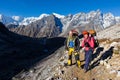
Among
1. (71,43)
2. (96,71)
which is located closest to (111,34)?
(71,43)

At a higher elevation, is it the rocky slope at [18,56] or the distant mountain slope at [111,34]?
the distant mountain slope at [111,34]

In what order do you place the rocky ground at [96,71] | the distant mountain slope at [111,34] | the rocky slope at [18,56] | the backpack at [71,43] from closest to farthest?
the rocky ground at [96,71] < the backpack at [71,43] < the rocky slope at [18,56] < the distant mountain slope at [111,34]

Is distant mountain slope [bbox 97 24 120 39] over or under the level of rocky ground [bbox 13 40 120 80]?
over

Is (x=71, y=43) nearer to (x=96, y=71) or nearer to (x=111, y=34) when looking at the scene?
(x=96, y=71)

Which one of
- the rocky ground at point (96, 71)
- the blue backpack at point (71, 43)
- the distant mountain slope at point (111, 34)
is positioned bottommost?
the rocky ground at point (96, 71)

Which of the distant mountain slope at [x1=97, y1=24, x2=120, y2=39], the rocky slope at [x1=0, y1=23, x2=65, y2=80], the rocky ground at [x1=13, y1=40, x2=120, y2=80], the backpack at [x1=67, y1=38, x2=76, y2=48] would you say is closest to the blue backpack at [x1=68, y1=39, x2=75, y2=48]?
the backpack at [x1=67, y1=38, x2=76, y2=48]

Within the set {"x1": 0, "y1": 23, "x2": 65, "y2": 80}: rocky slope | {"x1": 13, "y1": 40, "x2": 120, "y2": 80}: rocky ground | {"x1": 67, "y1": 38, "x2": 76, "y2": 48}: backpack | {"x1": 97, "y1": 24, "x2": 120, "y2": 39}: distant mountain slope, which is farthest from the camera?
{"x1": 97, "y1": 24, "x2": 120, "y2": 39}: distant mountain slope

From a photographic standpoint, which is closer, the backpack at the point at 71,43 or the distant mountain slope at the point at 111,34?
the backpack at the point at 71,43

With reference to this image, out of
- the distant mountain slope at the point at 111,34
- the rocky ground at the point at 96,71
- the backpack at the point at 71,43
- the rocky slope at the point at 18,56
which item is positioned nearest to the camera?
the rocky ground at the point at 96,71

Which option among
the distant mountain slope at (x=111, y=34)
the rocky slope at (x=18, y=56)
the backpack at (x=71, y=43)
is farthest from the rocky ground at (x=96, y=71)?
the distant mountain slope at (x=111, y=34)

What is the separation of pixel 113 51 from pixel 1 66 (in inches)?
770

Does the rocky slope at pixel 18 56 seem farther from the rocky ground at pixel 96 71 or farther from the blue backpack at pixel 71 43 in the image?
the blue backpack at pixel 71 43

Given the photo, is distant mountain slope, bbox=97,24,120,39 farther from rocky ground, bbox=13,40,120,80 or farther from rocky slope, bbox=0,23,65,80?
rocky slope, bbox=0,23,65,80

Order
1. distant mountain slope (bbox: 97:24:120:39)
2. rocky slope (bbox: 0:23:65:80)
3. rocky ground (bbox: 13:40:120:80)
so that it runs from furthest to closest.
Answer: distant mountain slope (bbox: 97:24:120:39) → rocky slope (bbox: 0:23:65:80) → rocky ground (bbox: 13:40:120:80)
